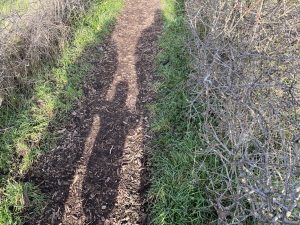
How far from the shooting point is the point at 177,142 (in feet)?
13.5

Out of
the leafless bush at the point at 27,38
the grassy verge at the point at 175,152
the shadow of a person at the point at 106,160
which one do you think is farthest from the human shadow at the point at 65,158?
the grassy verge at the point at 175,152

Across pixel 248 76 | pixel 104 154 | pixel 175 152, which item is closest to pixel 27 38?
pixel 104 154

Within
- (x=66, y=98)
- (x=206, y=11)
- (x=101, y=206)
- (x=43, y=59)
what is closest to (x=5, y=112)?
(x=66, y=98)

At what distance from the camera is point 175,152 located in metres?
3.94

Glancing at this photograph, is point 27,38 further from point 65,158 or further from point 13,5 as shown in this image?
point 65,158

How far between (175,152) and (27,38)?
11.3ft

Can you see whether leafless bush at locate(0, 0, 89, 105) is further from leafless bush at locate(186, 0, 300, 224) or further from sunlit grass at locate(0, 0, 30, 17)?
leafless bush at locate(186, 0, 300, 224)

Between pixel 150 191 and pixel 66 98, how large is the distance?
2349 mm

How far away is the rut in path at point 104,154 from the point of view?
3504 mm

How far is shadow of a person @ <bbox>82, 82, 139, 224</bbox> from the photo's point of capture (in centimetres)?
355

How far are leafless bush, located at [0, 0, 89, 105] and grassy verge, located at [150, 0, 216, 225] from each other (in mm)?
2113

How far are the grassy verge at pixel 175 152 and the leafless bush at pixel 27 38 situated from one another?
211 cm

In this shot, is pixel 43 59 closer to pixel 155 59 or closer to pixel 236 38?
pixel 155 59

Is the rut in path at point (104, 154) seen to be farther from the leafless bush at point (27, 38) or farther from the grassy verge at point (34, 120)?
the leafless bush at point (27, 38)
